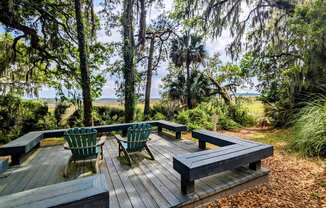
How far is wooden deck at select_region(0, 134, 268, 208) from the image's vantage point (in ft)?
7.46

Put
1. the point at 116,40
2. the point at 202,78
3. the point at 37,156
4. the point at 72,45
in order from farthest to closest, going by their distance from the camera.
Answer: the point at 202,78
the point at 116,40
the point at 72,45
the point at 37,156

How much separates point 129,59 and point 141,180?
581 centimetres

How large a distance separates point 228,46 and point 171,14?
14.6 ft

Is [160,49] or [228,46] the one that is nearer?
[228,46]

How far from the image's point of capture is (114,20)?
329 inches

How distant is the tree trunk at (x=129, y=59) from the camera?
7.56m

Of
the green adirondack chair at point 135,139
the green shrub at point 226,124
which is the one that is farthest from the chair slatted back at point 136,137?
the green shrub at point 226,124

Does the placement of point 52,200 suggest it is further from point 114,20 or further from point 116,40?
point 114,20

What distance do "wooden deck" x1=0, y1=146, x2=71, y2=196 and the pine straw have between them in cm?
253

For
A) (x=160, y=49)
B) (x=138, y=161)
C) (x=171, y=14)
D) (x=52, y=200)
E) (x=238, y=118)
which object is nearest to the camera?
(x=52, y=200)

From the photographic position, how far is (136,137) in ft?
11.6

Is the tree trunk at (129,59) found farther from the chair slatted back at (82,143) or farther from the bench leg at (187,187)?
the bench leg at (187,187)

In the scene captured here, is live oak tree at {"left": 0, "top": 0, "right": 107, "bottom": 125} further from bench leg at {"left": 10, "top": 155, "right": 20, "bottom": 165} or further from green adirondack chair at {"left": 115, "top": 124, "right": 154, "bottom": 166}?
green adirondack chair at {"left": 115, "top": 124, "right": 154, "bottom": 166}

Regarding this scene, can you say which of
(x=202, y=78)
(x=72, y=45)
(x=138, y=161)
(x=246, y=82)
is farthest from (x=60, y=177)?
(x=246, y=82)
